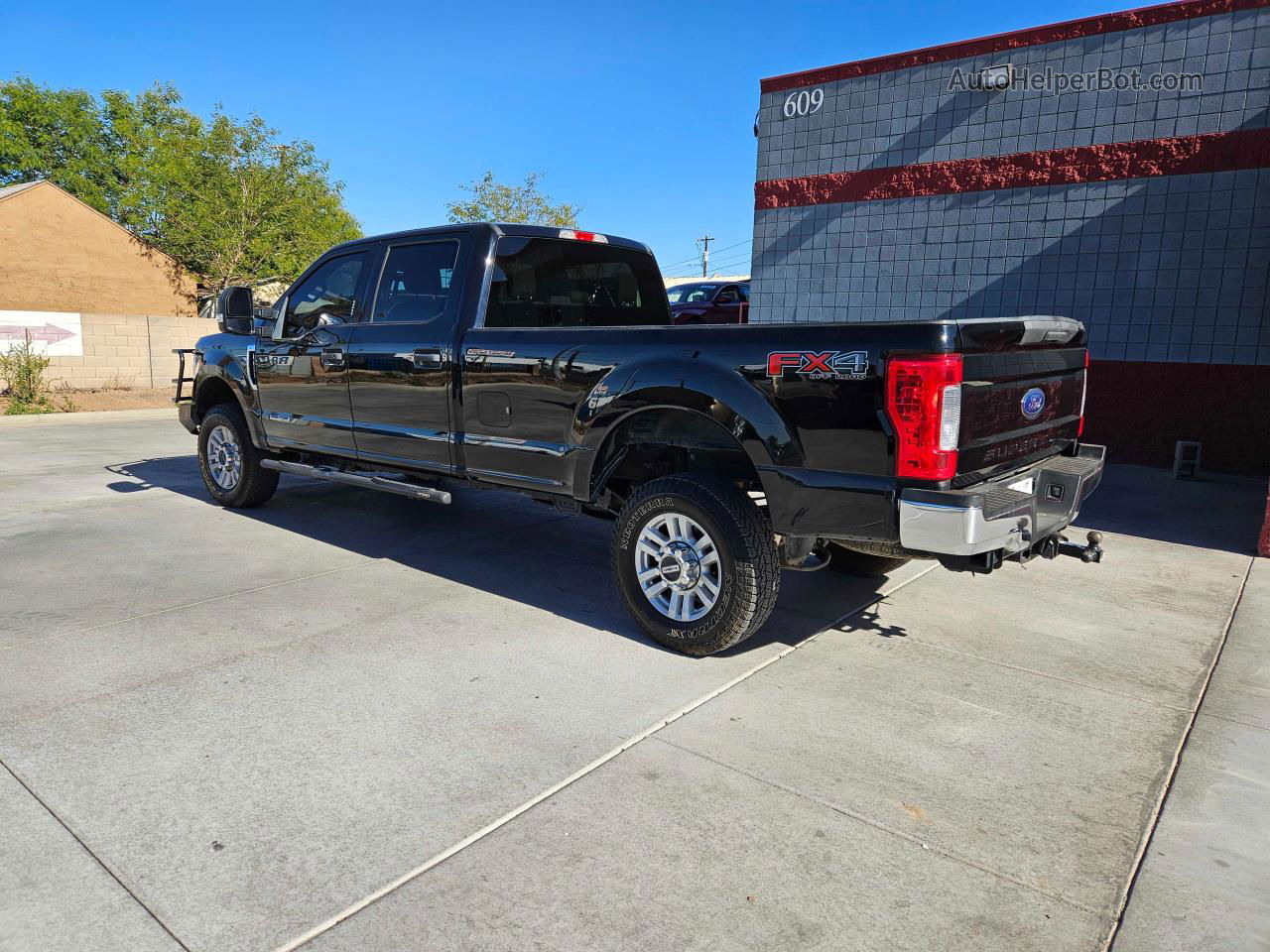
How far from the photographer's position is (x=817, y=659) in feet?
13.4

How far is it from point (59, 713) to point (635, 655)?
2.44 metres

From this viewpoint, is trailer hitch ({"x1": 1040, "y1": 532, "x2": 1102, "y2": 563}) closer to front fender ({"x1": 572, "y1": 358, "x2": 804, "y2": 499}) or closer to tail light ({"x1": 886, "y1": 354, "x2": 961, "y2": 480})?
tail light ({"x1": 886, "y1": 354, "x2": 961, "y2": 480})

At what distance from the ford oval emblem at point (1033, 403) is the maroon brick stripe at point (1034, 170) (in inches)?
281

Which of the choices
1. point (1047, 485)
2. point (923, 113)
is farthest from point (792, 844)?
point (923, 113)

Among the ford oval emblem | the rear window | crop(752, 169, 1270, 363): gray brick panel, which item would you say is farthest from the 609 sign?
the ford oval emblem

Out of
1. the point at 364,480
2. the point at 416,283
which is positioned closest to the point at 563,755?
the point at 364,480

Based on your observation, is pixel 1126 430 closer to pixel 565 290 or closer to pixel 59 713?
pixel 565 290

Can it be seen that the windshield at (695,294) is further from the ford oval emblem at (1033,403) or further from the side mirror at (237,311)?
the ford oval emblem at (1033,403)

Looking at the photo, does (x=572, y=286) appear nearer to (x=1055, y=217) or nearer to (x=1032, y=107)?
(x=1055, y=217)

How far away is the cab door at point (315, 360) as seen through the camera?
19.2 feet

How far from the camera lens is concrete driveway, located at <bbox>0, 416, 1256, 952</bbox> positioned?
2.29 meters

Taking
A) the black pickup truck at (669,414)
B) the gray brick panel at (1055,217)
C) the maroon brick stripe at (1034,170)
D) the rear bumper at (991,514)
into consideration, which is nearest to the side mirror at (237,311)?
the black pickup truck at (669,414)

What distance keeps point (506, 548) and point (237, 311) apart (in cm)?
277

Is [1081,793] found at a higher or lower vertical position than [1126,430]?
lower
